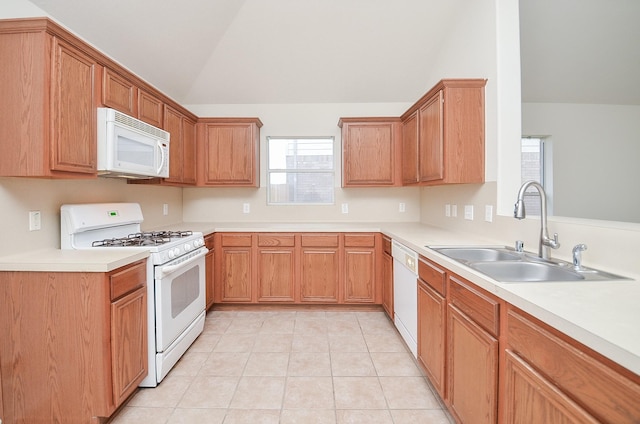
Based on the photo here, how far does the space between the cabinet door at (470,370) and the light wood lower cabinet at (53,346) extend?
1.84 m

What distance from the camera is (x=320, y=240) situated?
329 cm

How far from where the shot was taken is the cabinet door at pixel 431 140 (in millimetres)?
2436

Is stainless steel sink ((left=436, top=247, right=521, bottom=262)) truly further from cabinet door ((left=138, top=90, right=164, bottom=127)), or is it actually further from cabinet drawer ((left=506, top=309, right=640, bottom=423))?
cabinet door ((left=138, top=90, right=164, bottom=127))

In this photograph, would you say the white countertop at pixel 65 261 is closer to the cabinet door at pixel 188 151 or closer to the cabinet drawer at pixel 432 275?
the cabinet door at pixel 188 151

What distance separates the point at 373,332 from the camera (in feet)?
9.30

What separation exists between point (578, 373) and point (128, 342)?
2.08 m

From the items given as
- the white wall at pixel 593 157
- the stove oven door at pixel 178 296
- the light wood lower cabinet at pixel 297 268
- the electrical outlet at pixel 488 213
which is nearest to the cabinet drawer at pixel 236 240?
the light wood lower cabinet at pixel 297 268

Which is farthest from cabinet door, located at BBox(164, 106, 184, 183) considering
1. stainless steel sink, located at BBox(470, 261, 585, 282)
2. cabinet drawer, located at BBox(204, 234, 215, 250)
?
stainless steel sink, located at BBox(470, 261, 585, 282)

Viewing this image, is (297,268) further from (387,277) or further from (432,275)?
(432,275)

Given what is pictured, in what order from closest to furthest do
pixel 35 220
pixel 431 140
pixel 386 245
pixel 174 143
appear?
pixel 35 220 → pixel 431 140 → pixel 174 143 → pixel 386 245

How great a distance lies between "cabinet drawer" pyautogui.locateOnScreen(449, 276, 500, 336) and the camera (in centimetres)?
125

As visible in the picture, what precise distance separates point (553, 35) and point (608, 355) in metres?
3.08

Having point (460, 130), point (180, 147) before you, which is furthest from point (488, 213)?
point (180, 147)

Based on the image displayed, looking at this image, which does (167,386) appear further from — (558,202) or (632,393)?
(558,202)
